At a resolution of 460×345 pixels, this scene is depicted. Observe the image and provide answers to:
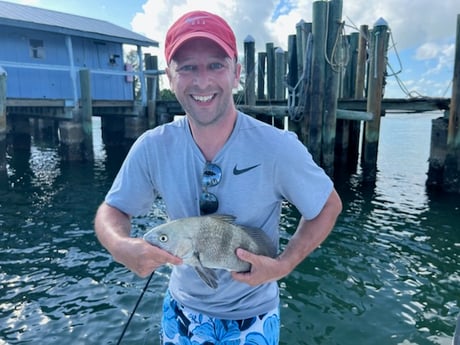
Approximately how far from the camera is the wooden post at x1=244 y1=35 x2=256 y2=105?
1323 cm

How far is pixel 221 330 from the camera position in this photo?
85.0 inches

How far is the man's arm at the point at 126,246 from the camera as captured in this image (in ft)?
6.10

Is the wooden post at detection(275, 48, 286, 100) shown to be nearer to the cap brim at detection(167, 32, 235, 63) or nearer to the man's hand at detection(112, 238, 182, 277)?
the cap brim at detection(167, 32, 235, 63)

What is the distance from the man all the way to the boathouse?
13.8 meters

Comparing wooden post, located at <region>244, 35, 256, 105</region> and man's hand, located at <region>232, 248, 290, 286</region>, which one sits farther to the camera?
wooden post, located at <region>244, 35, 256, 105</region>

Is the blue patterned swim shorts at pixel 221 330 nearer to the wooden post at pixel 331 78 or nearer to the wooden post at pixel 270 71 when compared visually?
the wooden post at pixel 331 78

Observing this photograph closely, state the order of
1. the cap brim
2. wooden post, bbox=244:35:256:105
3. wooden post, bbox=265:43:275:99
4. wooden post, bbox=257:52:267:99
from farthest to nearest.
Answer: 1. wooden post, bbox=257:52:267:99
2. wooden post, bbox=265:43:275:99
3. wooden post, bbox=244:35:256:105
4. the cap brim

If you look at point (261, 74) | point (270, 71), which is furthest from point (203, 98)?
point (261, 74)

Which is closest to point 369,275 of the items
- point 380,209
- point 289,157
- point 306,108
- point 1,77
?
point 380,209

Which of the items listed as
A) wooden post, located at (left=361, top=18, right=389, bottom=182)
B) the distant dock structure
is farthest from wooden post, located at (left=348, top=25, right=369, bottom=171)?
wooden post, located at (left=361, top=18, right=389, bottom=182)

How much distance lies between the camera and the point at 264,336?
Answer: 7.02 feet

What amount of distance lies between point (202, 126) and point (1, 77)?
12204 millimetres

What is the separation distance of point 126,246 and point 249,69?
1213 cm

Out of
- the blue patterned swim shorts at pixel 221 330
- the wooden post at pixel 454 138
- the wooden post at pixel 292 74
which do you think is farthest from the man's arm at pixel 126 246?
the wooden post at pixel 454 138
